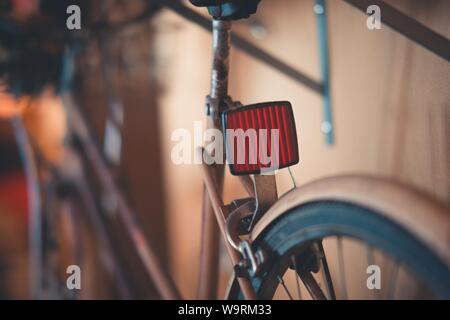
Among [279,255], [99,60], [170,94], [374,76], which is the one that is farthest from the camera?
[170,94]

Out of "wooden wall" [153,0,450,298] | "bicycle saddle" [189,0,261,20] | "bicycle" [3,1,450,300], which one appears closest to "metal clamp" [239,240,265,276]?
"bicycle" [3,1,450,300]

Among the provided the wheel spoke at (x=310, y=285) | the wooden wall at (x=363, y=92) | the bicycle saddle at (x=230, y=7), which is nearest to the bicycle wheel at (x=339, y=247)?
the wheel spoke at (x=310, y=285)

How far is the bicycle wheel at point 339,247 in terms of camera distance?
1.21 ft

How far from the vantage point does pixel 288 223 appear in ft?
1.64

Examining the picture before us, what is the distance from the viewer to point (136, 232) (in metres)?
0.86

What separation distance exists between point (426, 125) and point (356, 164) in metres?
0.18

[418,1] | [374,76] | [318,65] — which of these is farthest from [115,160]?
[418,1]

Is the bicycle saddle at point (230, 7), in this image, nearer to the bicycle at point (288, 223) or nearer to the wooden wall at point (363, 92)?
the bicycle at point (288, 223)

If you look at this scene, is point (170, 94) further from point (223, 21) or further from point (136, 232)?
point (223, 21)

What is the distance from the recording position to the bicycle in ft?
1.22

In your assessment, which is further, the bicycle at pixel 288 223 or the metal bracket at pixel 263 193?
the metal bracket at pixel 263 193

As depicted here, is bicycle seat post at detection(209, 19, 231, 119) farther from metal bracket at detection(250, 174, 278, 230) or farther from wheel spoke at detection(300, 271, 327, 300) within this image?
wheel spoke at detection(300, 271, 327, 300)

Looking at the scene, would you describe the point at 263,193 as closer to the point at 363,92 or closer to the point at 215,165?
the point at 215,165

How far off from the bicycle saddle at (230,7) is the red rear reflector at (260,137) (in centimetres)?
11
